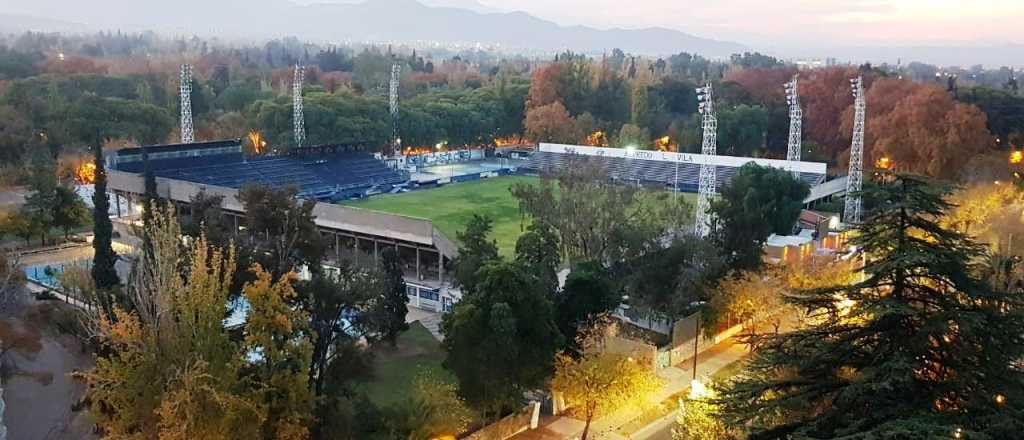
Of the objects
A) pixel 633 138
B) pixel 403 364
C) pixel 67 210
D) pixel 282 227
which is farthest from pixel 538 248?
pixel 633 138

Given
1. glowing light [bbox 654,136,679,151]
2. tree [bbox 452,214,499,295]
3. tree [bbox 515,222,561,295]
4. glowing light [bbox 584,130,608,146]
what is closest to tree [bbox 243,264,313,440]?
tree [bbox 452,214,499,295]

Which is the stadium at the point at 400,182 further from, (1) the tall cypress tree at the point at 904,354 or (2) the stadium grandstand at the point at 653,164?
(1) the tall cypress tree at the point at 904,354

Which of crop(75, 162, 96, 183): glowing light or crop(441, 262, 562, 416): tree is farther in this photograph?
crop(75, 162, 96, 183): glowing light

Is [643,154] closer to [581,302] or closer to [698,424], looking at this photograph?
[581,302]

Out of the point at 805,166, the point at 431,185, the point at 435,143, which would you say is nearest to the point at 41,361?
the point at 431,185

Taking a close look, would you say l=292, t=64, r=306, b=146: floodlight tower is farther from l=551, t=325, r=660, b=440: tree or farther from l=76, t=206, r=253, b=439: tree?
l=76, t=206, r=253, b=439: tree

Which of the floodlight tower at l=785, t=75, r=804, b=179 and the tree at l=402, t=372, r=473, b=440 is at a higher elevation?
the floodlight tower at l=785, t=75, r=804, b=179

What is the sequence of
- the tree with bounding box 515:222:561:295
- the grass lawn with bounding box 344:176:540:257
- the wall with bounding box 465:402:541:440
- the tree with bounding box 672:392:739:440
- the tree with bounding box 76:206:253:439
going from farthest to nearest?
1. the grass lawn with bounding box 344:176:540:257
2. the tree with bounding box 515:222:561:295
3. the wall with bounding box 465:402:541:440
4. the tree with bounding box 672:392:739:440
5. the tree with bounding box 76:206:253:439

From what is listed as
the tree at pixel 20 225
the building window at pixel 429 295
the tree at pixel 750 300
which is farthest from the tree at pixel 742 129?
the tree at pixel 20 225
